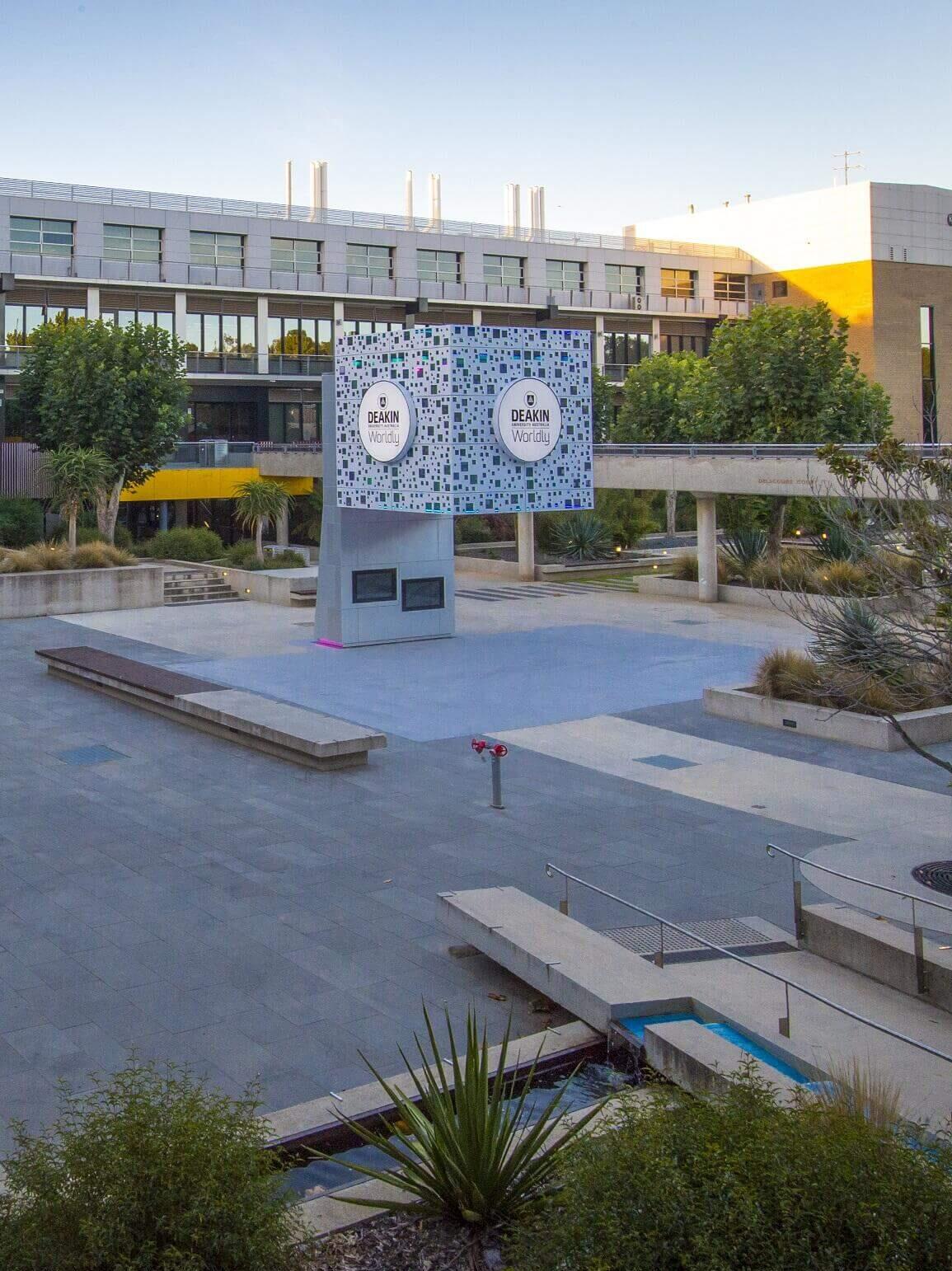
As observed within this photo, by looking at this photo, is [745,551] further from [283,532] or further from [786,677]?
[283,532]

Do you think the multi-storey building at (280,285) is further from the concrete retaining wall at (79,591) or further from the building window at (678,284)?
the concrete retaining wall at (79,591)

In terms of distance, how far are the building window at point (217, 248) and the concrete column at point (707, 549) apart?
30.3 metres

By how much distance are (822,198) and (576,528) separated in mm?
33945

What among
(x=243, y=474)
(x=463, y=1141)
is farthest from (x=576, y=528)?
(x=463, y=1141)

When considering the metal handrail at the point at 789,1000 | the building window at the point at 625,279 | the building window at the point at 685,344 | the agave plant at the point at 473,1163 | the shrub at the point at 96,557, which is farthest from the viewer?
the building window at the point at 685,344

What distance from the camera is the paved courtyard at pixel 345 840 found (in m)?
10.3

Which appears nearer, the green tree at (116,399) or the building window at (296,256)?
the green tree at (116,399)

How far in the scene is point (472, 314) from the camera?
66.1 meters

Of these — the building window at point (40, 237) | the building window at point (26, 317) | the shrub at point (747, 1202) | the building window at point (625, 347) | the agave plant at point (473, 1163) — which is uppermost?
the building window at point (40, 237)

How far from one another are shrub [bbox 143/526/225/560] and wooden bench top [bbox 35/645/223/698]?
55.0 feet

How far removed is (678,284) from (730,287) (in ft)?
11.4

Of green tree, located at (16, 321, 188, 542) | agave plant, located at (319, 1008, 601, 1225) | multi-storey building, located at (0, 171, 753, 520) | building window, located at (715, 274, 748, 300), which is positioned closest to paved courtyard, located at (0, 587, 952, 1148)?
agave plant, located at (319, 1008, 601, 1225)

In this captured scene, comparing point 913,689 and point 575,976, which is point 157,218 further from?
point 575,976

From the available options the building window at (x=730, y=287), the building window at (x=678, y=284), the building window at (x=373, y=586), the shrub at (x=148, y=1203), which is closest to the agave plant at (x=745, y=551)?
the building window at (x=373, y=586)
